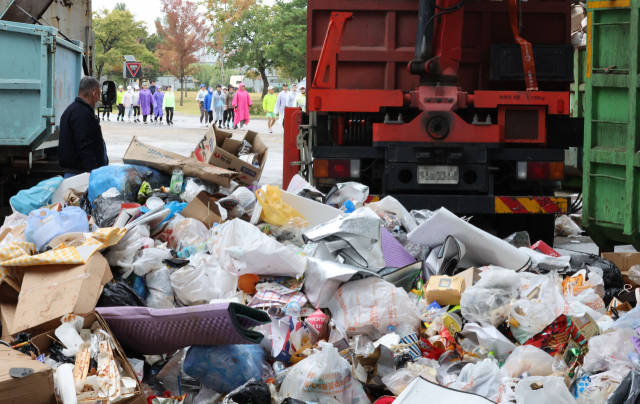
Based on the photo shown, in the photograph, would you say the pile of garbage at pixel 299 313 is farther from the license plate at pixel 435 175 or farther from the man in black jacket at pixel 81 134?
the man in black jacket at pixel 81 134

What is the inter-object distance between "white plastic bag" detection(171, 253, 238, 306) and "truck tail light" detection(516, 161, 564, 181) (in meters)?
2.65

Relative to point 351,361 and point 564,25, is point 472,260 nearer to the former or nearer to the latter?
point 351,361

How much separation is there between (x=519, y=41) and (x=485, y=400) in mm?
3510

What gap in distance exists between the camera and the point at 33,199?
5250 millimetres

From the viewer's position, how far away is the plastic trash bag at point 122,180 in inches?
197

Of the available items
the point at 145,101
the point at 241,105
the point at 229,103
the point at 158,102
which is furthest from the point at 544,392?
the point at 158,102

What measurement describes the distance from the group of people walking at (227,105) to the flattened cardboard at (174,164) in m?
18.6

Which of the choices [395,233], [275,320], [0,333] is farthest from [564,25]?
[0,333]

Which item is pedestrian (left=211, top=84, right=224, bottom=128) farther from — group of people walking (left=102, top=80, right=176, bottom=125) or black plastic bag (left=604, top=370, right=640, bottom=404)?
black plastic bag (left=604, top=370, right=640, bottom=404)

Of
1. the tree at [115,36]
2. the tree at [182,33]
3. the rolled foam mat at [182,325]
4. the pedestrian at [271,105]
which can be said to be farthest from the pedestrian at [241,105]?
the tree at [182,33]

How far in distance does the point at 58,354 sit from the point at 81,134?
131 inches

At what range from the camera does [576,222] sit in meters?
7.41

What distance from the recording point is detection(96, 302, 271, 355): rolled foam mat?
2.94 metres

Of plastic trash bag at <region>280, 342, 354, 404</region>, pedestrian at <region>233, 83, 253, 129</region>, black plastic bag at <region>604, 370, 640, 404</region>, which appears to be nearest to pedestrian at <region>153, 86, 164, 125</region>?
pedestrian at <region>233, 83, 253, 129</region>
